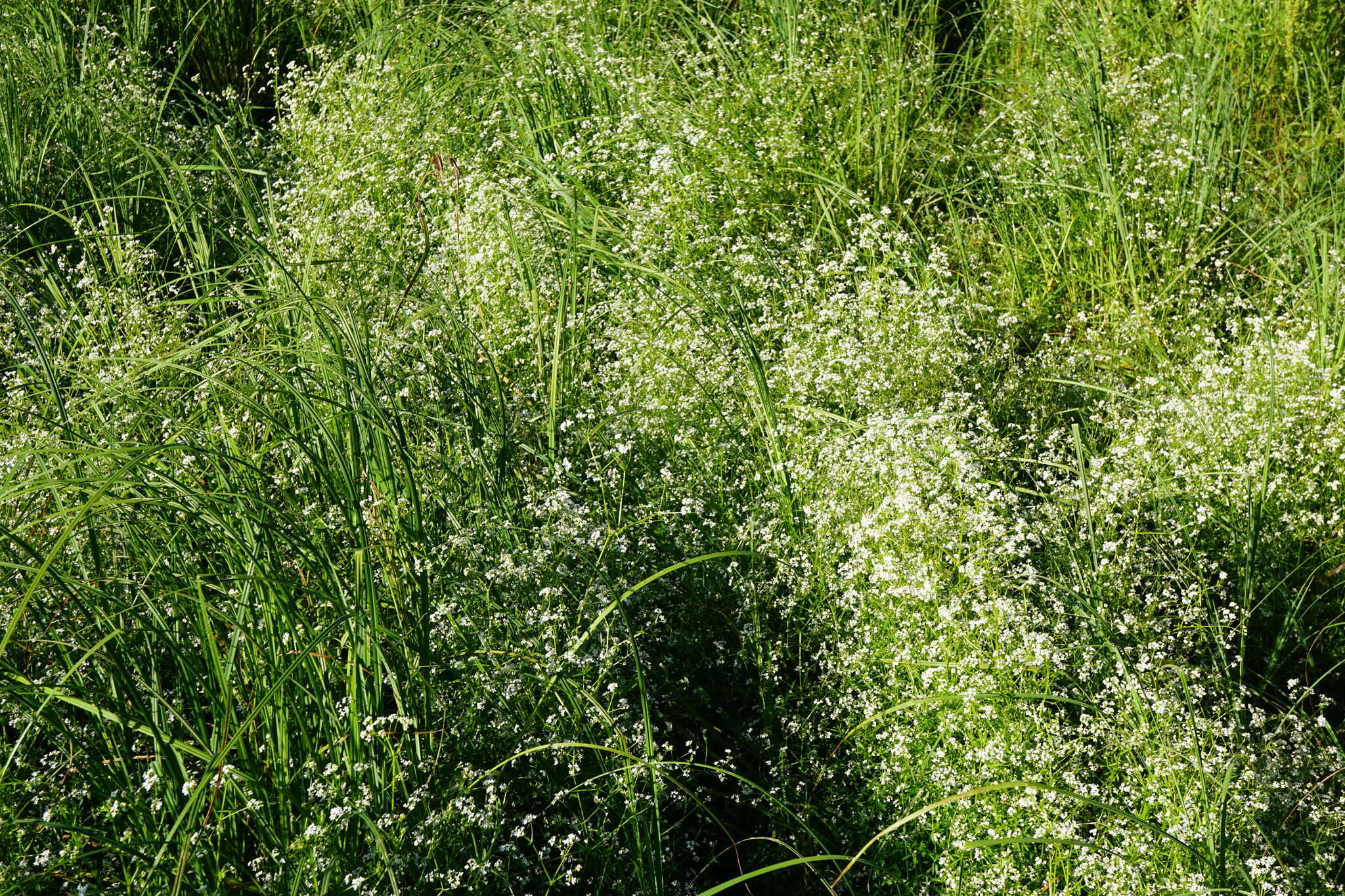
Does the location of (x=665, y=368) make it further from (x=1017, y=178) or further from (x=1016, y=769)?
(x=1017, y=178)

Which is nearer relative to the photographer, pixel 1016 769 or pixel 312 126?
pixel 1016 769

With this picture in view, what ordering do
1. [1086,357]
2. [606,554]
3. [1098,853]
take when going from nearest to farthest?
[1098,853] → [606,554] → [1086,357]

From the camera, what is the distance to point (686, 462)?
3.15m

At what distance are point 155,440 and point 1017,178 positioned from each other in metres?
3.29

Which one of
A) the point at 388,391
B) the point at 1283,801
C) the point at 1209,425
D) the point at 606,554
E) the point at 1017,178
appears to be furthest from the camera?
the point at 1017,178

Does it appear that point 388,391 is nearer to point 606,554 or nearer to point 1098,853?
point 606,554

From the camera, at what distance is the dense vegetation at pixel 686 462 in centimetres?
219

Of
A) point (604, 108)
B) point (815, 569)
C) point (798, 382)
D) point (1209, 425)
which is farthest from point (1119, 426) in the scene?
point (604, 108)

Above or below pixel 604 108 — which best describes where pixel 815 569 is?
below

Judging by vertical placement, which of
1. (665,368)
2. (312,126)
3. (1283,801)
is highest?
(312,126)

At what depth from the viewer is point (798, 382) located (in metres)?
3.33

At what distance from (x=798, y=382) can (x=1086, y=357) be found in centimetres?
110

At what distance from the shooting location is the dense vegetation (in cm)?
219

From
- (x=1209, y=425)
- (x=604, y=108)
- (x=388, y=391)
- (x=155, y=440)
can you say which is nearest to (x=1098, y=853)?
(x=1209, y=425)
